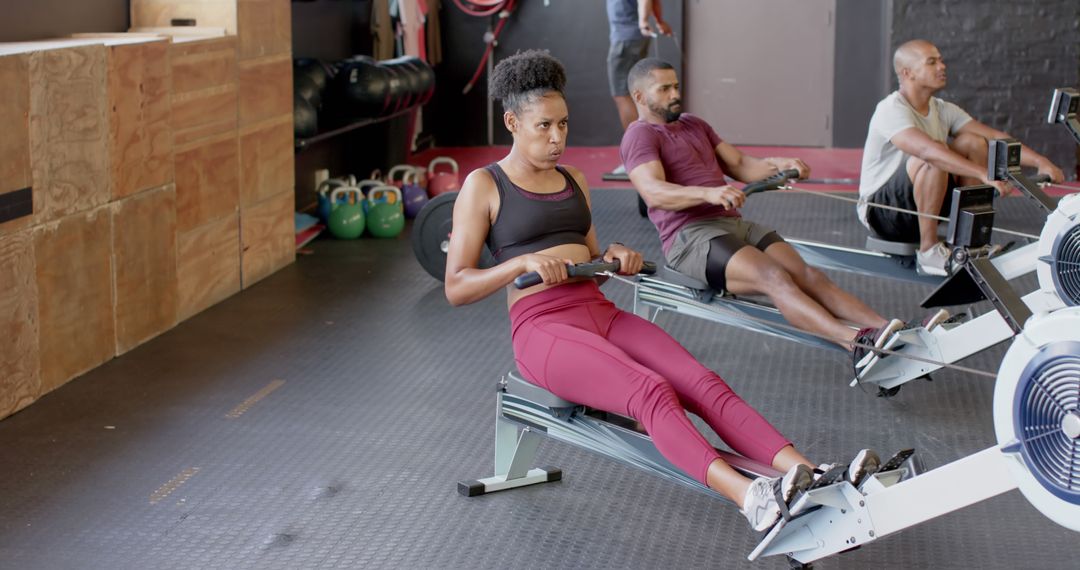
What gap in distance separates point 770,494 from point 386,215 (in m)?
3.91

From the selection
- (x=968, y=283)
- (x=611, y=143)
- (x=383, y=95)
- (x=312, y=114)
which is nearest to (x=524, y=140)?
(x=968, y=283)

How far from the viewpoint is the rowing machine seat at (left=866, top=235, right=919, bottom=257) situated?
14.3 feet

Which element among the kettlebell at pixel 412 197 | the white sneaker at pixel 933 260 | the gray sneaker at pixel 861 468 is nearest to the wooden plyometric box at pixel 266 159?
the kettlebell at pixel 412 197

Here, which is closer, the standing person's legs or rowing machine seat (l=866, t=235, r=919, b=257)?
rowing machine seat (l=866, t=235, r=919, b=257)

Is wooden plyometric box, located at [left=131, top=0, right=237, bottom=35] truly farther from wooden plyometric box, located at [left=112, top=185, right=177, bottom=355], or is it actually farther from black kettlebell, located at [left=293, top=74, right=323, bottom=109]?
wooden plyometric box, located at [left=112, top=185, right=177, bottom=355]

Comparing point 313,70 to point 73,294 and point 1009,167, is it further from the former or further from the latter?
point 1009,167

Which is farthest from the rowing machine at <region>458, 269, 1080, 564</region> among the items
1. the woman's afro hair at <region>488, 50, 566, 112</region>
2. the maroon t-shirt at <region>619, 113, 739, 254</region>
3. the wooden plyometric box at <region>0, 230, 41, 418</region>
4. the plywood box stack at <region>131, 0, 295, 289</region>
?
the plywood box stack at <region>131, 0, 295, 289</region>

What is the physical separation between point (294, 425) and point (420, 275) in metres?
1.85

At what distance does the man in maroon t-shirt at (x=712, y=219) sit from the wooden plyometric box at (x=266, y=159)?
1774 millimetres

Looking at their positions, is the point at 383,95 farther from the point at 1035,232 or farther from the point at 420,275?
the point at 1035,232

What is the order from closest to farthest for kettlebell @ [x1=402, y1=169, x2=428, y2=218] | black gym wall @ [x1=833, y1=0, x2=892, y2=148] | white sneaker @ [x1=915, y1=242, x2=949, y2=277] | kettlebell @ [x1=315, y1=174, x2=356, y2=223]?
white sneaker @ [x1=915, y1=242, x2=949, y2=277] < kettlebell @ [x1=315, y1=174, x2=356, y2=223] < kettlebell @ [x1=402, y1=169, x2=428, y2=218] < black gym wall @ [x1=833, y1=0, x2=892, y2=148]

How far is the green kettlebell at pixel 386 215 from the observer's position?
5.87 m

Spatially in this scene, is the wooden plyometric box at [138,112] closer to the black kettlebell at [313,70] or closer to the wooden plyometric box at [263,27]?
the wooden plyometric box at [263,27]

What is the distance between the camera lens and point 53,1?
14.0 feet
